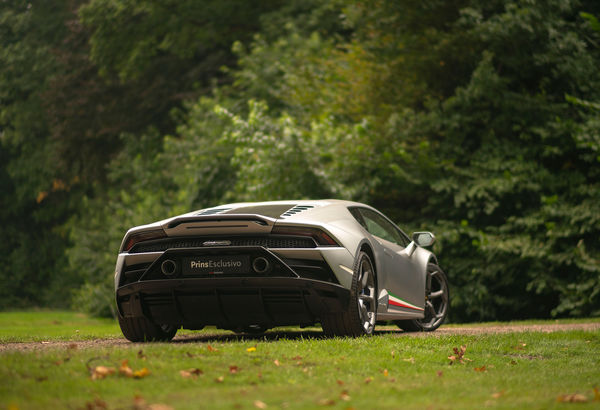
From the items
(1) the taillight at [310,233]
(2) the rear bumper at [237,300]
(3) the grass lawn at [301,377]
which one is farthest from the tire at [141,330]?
(1) the taillight at [310,233]

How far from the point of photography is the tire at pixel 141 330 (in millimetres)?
8383

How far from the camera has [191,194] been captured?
24.0 meters

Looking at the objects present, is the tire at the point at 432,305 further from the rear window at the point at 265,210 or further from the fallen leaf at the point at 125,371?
the fallen leaf at the point at 125,371

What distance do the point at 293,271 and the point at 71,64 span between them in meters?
23.7

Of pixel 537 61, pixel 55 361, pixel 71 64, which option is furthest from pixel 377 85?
pixel 55 361

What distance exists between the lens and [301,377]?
5805 millimetres

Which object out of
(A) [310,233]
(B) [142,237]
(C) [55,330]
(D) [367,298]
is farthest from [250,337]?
(C) [55,330]

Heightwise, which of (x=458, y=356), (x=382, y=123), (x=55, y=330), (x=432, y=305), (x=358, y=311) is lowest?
(x=55, y=330)

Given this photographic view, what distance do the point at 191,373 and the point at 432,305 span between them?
18.4 ft

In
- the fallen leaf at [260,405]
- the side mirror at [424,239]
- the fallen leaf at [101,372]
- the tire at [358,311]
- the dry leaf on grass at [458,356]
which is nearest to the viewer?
the fallen leaf at [260,405]

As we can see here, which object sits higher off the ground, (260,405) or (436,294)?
(260,405)

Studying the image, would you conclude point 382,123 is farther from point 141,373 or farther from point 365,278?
point 141,373

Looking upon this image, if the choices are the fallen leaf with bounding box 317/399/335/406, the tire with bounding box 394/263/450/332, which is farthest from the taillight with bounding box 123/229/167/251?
the tire with bounding box 394/263/450/332

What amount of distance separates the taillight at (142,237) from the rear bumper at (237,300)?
1.38ft
